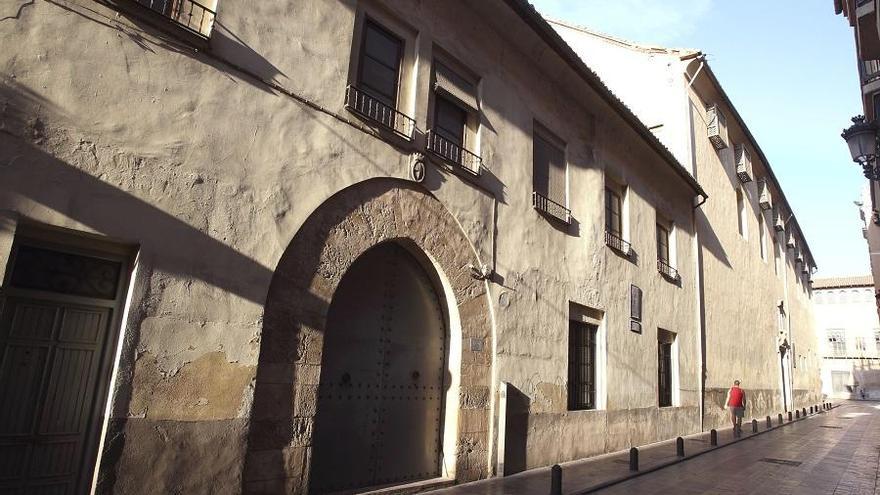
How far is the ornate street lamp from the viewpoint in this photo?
7.05 metres

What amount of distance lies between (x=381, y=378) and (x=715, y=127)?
14.1 metres

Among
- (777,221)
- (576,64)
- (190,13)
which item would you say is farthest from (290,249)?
(777,221)

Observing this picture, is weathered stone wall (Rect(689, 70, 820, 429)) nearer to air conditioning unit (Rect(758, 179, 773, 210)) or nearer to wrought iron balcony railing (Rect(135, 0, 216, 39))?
air conditioning unit (Rect(758, 179, 773, 210))

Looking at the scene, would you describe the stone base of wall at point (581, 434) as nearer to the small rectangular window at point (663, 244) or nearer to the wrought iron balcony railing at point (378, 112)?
the small rectangular window at point (663, 244)

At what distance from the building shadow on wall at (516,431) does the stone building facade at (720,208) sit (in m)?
8.10

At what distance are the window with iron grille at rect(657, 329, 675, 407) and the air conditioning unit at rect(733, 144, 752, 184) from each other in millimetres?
9008

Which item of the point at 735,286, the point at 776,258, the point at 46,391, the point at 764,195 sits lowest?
the point at 46,391

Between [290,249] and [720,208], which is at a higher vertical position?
[720,208]

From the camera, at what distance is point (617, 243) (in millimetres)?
9844

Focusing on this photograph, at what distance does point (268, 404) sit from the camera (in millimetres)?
4230

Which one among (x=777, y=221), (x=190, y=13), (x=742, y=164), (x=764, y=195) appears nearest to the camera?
(x=190, y=13)

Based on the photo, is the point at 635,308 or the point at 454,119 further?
the point at 635,308

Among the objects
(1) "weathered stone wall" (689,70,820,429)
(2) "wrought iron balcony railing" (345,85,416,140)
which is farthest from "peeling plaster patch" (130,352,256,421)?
(1) "weathered stone wall" (689,70,820,429)

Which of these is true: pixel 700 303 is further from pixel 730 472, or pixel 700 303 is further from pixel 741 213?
pixel 741 213
